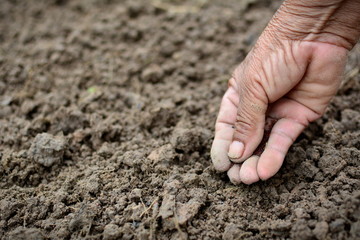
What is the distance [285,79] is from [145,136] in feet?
3.01

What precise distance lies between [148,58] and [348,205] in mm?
1853

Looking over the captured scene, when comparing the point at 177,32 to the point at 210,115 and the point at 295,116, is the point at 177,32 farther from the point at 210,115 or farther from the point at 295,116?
the point at 295,116

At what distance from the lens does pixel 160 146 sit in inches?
79.7

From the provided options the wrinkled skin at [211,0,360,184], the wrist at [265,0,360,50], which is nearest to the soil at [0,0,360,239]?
the wrinkled skin at [211,0,360,184]

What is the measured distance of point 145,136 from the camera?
217 cm

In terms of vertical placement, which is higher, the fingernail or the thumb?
the thumb

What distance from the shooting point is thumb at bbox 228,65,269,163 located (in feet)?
5.61

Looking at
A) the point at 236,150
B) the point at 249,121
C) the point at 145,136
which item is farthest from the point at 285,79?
the point at 145,136

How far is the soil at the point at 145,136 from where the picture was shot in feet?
5.39

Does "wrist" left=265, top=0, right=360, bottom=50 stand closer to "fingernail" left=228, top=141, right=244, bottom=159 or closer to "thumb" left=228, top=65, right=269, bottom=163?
"thumb" left=228, top=65, right=269, bottom=163

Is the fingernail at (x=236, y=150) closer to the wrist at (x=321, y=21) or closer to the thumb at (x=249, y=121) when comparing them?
the thumb at (x=249, y=121)

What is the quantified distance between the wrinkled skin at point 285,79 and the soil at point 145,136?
0.15 m

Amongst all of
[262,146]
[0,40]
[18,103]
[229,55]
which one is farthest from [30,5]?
[262,146]

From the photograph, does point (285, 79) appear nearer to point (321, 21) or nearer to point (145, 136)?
point (321, 21)
